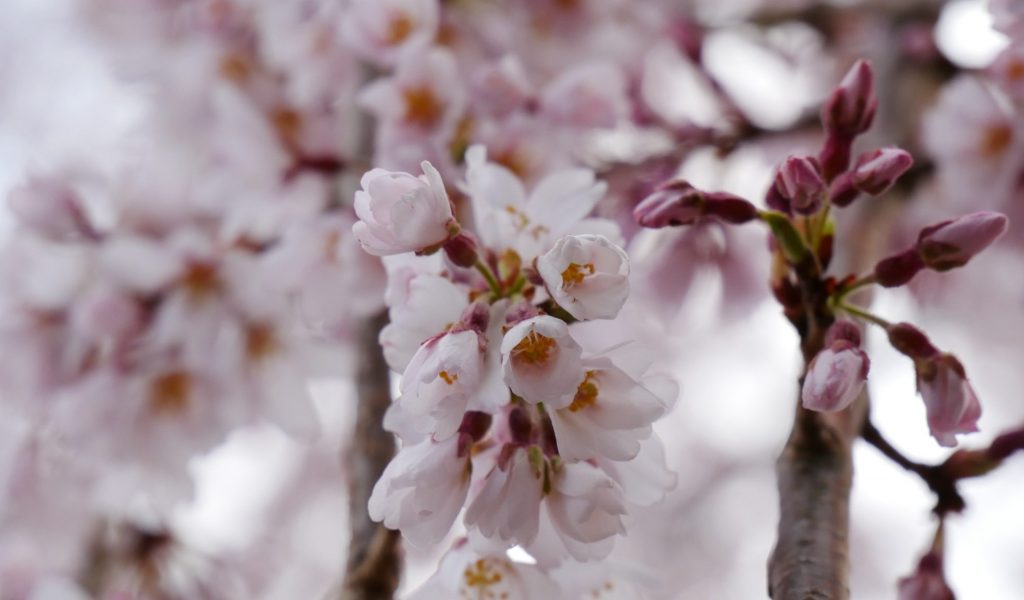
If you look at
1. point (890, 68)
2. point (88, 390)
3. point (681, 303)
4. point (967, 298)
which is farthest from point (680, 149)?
point (88, 390)

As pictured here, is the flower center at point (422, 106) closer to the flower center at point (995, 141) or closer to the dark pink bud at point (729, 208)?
the dark pink bud at point (729, 208)

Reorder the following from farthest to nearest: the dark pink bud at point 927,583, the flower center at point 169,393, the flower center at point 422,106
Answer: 1. the flower center at point 169,393
2. the flower center at point 422,106
3. the dark pink bud at point 927,583

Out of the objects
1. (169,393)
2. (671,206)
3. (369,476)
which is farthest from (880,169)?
(169,393)

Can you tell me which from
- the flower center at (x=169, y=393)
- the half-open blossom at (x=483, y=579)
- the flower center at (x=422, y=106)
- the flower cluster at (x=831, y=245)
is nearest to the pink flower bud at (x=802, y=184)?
the flower cluster at (x=831, y=245)

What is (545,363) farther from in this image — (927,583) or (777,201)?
(927,583)

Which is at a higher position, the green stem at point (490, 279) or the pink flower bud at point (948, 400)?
the green stem at point (490, 279)

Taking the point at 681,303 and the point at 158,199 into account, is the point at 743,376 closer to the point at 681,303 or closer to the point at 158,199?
the point at 681,303

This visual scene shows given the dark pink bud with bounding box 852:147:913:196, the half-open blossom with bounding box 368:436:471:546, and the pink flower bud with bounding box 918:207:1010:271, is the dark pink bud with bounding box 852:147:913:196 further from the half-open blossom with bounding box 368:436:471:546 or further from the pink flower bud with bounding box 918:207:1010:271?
the half-open blossom with bounding box 368:436:471:546
